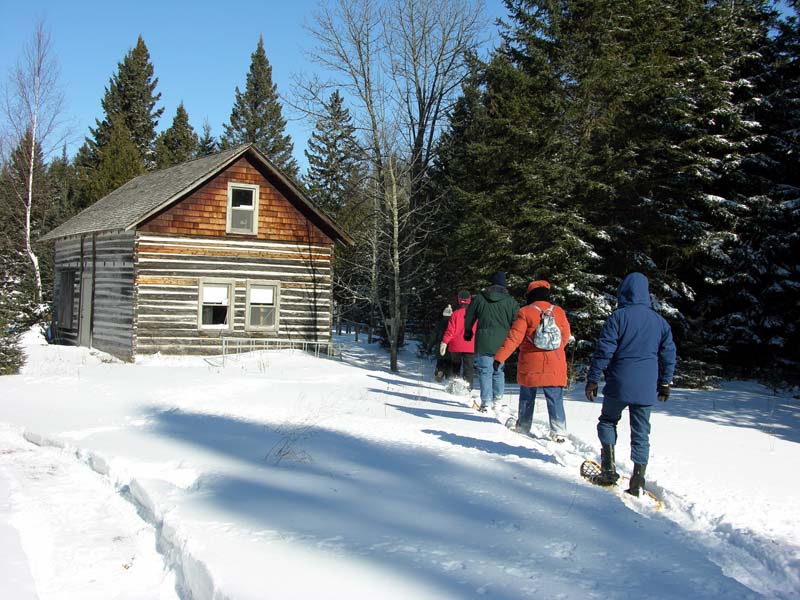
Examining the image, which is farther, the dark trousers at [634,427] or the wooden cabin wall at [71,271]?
the wooden cabin wall at [71,271]

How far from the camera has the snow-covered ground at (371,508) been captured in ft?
13.4

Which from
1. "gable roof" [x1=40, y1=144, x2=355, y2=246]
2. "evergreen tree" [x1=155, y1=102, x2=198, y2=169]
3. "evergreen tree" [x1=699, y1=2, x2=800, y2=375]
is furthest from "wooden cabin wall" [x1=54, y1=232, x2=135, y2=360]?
"evergreen tree" [x1=155, y1=102, x2=198, y2=169]

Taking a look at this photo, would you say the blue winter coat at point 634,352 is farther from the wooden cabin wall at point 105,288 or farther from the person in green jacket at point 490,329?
the wooden cabin wall at point 105,288

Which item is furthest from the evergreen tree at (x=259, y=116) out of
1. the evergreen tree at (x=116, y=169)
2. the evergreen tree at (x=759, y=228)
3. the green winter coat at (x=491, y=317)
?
the green winter coat at (x=491, y=317)

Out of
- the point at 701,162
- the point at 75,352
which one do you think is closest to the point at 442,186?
the point at 701,162

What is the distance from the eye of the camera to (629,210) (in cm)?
2081

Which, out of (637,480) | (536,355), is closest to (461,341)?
(536,355)

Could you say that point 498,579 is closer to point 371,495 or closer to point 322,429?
point 371,495

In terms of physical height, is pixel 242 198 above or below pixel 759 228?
above

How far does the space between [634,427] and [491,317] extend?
4.43 meters

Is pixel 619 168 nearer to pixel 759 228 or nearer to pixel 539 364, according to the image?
pixel 759 228

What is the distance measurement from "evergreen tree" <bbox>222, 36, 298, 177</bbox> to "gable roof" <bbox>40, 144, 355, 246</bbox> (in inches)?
1031

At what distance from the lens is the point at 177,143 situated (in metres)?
54.8

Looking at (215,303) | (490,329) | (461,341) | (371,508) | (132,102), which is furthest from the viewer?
(132,102)
